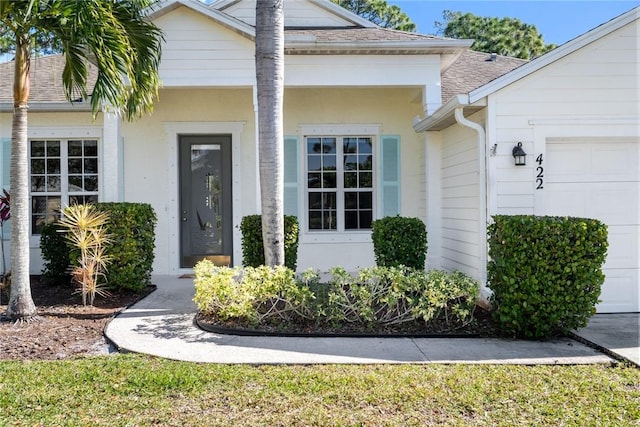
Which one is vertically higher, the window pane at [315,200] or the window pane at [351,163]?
the window pane at [351,163]

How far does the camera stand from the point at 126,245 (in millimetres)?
6766

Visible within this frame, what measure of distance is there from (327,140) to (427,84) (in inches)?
83.8

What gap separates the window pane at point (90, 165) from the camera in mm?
8867

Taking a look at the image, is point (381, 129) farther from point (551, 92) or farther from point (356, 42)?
point (551, 92)

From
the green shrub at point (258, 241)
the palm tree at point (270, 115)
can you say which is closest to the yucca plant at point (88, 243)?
the green shrub at point (258, 241)

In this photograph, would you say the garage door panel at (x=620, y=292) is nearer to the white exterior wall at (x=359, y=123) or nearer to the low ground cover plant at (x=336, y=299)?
the low ground cover plant at (x=336, y=299)

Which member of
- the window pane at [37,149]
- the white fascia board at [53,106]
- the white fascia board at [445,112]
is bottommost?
the window pane at [37,149]

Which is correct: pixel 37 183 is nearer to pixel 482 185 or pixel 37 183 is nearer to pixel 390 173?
pixel 390 173

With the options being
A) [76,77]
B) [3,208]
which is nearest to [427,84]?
[76,77]

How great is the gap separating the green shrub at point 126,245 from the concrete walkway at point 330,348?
1.37 m

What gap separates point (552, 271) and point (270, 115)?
3.63 m

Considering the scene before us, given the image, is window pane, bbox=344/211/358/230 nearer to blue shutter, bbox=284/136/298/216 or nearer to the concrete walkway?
blue shutter, bbox=284/136/298/216

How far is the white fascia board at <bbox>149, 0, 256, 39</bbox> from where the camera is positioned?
23.9ft

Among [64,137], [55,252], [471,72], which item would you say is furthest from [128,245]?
[471,72]
